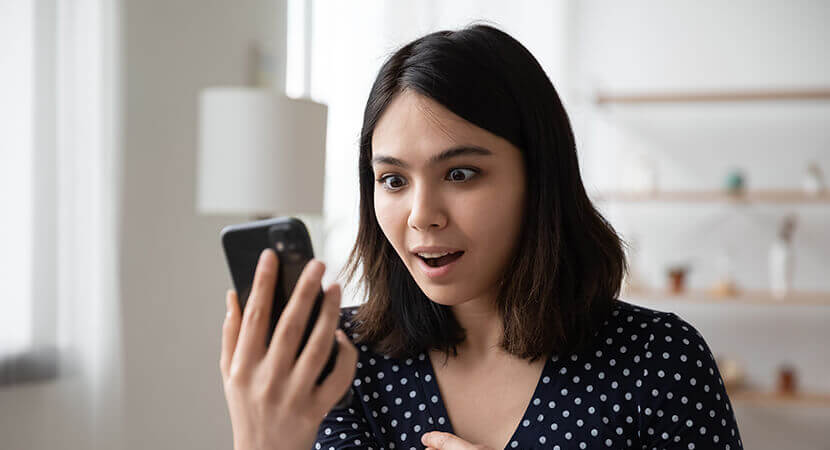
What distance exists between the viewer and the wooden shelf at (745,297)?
3264 mm

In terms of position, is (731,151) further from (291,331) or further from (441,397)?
(291,331)

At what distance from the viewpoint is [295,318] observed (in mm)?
659

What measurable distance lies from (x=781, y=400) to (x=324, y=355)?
3196 millimetres

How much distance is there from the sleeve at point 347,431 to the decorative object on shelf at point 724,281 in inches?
105

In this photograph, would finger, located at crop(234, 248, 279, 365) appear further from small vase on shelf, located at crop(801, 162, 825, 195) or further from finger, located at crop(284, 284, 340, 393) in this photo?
small vase on shelf, located at crop(801, 162, 825, 195)

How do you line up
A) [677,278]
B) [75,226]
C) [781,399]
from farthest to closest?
1. [677,278]
2. [781,399]
3. [75,226]

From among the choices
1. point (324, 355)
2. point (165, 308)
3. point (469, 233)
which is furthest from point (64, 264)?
point (324, 355)

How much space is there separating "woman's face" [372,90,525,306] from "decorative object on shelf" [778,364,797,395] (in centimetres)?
287

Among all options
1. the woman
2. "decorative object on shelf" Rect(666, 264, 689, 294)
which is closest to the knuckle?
the woman

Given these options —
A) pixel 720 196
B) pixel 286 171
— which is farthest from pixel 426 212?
pixel 720 196

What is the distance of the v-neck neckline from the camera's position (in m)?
1.06

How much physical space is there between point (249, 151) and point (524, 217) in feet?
4.27

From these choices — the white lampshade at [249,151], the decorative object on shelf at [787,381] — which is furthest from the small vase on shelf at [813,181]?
the white lampshade at [249,151]

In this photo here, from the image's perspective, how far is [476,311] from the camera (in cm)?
117
